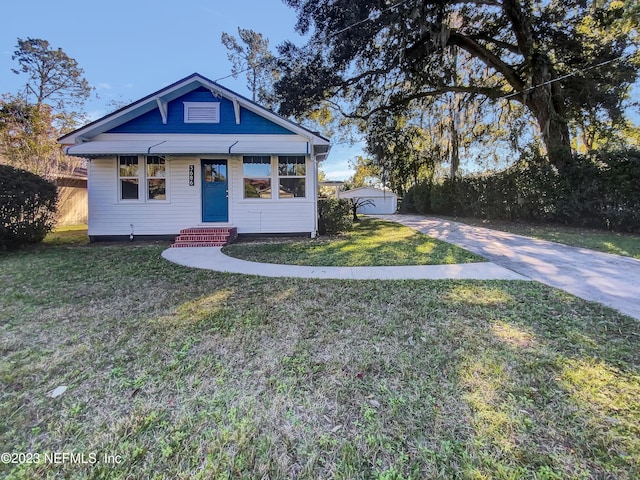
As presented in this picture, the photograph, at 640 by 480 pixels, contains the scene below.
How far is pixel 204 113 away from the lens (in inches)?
398

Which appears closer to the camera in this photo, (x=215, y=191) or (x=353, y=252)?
(x=353, y=252)

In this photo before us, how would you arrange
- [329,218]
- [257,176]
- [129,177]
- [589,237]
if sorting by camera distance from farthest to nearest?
[329,218] < [257,176] < [129,177] < [589,237]

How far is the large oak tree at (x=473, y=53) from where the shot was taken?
411 inches

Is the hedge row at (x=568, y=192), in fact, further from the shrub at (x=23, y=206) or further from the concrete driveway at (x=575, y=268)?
the shrub at (x=23, y=206)

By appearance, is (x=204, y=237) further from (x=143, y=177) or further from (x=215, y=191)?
(x=143, y=177)

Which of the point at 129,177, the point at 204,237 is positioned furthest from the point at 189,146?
the point at 204,237

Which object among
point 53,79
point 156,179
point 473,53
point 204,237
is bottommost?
point 204,237

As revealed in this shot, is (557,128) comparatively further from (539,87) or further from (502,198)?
(502,198)

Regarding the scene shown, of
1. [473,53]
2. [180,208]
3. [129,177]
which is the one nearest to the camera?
[129,177]

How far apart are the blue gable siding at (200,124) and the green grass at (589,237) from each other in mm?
8692

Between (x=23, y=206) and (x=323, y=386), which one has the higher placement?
(x=23, y=206)

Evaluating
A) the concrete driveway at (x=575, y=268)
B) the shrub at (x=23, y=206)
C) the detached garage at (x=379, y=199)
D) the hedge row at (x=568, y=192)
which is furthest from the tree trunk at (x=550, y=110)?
the detached garage at (x=379, y=199)

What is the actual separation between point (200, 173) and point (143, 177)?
1.76 meters

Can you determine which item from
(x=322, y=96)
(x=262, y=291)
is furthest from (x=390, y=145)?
(x=262, y=291)
